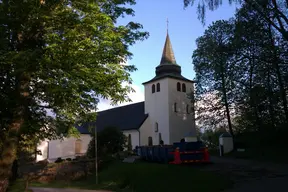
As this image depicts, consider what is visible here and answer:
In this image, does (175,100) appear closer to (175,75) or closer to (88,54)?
(175,75)

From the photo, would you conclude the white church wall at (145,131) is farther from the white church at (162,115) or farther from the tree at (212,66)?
the tree at (212,66)

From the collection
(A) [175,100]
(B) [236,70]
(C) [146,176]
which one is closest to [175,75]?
(A) [175,100]

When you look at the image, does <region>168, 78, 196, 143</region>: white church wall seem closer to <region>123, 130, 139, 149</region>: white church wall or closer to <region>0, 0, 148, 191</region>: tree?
<region>123, 130, 139, 149</region>: white church wall

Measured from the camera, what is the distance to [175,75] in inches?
1801

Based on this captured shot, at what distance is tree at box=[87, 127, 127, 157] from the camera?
98.0 ft

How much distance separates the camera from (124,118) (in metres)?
50.5

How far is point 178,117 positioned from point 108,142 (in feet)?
52.6

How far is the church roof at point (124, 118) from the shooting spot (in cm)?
4644

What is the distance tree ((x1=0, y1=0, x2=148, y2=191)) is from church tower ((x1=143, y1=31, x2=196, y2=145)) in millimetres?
32432

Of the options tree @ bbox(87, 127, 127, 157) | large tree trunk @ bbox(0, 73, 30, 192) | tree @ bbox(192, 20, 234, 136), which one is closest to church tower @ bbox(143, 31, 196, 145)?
tree @ bbox(192, 20, 234, 136)

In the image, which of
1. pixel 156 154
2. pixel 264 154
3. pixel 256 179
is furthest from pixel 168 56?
pixel 256 179

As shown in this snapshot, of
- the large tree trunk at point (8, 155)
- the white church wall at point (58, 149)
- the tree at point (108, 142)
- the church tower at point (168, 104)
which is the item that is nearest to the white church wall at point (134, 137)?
the church tower at point (168, 104)

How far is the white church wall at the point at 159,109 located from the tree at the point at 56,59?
32376 millimetres

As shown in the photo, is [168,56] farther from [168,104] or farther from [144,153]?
[144,153]
